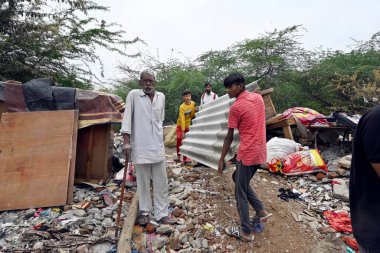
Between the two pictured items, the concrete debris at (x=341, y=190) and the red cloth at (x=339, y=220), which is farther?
the concrete debris at (x=341, y=190)

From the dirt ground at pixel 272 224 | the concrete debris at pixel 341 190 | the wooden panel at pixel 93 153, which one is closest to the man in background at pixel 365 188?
the dirt ground at pixel 272 224

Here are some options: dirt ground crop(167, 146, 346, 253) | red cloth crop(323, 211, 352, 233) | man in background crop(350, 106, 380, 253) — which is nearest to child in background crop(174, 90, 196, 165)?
dirt ground crop(167, 146, 346, 253)

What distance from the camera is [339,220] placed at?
144 inches

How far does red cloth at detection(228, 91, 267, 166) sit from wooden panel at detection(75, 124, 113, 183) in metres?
2.63

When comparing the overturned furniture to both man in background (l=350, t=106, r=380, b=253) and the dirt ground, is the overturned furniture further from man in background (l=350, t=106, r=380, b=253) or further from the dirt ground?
man in background (l=350, t=106, r=380, b=253)

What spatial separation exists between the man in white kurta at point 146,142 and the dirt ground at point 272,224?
2.32ft

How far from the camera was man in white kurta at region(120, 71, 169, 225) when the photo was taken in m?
3.49

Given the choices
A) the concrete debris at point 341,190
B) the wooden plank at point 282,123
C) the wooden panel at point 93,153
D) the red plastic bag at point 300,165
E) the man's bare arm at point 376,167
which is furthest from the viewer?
the wooden plank at point 282,123

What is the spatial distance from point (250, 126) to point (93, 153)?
116 inches

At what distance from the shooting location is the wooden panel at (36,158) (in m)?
3.95

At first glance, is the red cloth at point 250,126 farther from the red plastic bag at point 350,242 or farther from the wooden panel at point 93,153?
the wooden panel at point 93,153

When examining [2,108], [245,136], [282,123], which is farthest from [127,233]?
[282,123]

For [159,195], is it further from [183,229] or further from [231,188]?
[231,188]

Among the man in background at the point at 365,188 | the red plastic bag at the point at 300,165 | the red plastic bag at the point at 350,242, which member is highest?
the man in background at the point at 365,188
